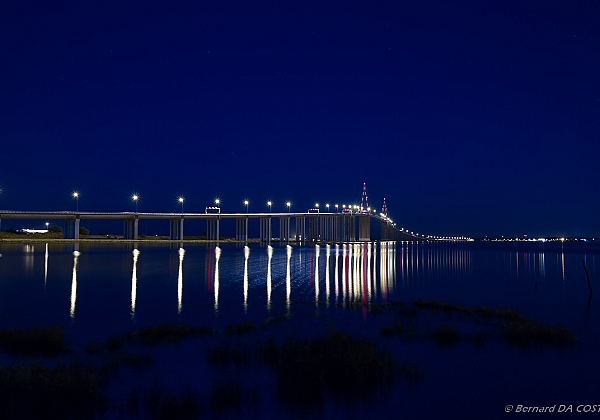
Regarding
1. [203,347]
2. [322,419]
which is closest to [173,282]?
[203,347]

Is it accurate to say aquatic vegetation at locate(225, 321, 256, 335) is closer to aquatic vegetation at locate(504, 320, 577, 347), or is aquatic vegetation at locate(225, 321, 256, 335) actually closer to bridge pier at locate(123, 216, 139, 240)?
aquatic vegetation at locate(504, 320, 577, 347)

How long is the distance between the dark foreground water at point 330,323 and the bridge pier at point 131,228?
97.5 meters

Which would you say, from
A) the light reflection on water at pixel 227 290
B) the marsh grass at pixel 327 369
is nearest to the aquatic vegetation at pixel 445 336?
the marsh grass at pixel 327 369

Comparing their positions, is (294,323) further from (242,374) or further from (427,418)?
(427,418)

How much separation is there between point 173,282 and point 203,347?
58.9ft

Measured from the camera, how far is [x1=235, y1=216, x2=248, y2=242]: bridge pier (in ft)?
532

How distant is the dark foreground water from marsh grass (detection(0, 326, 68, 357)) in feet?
1.53

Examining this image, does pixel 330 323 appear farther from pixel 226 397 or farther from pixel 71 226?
pixel 71 226

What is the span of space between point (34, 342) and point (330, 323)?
10279 millimetres

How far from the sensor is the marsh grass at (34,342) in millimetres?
13305

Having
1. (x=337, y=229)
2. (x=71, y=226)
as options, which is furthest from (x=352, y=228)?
(x=71, y=226)

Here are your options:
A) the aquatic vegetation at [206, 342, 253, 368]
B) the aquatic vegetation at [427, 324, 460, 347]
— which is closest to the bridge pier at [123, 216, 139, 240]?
the aquatic vegetation at [206, 342, 253, 368]

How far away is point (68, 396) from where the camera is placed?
9.39 m

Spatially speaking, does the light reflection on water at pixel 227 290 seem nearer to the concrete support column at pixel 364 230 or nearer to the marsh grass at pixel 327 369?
the marsh grass at pixel 327 369
